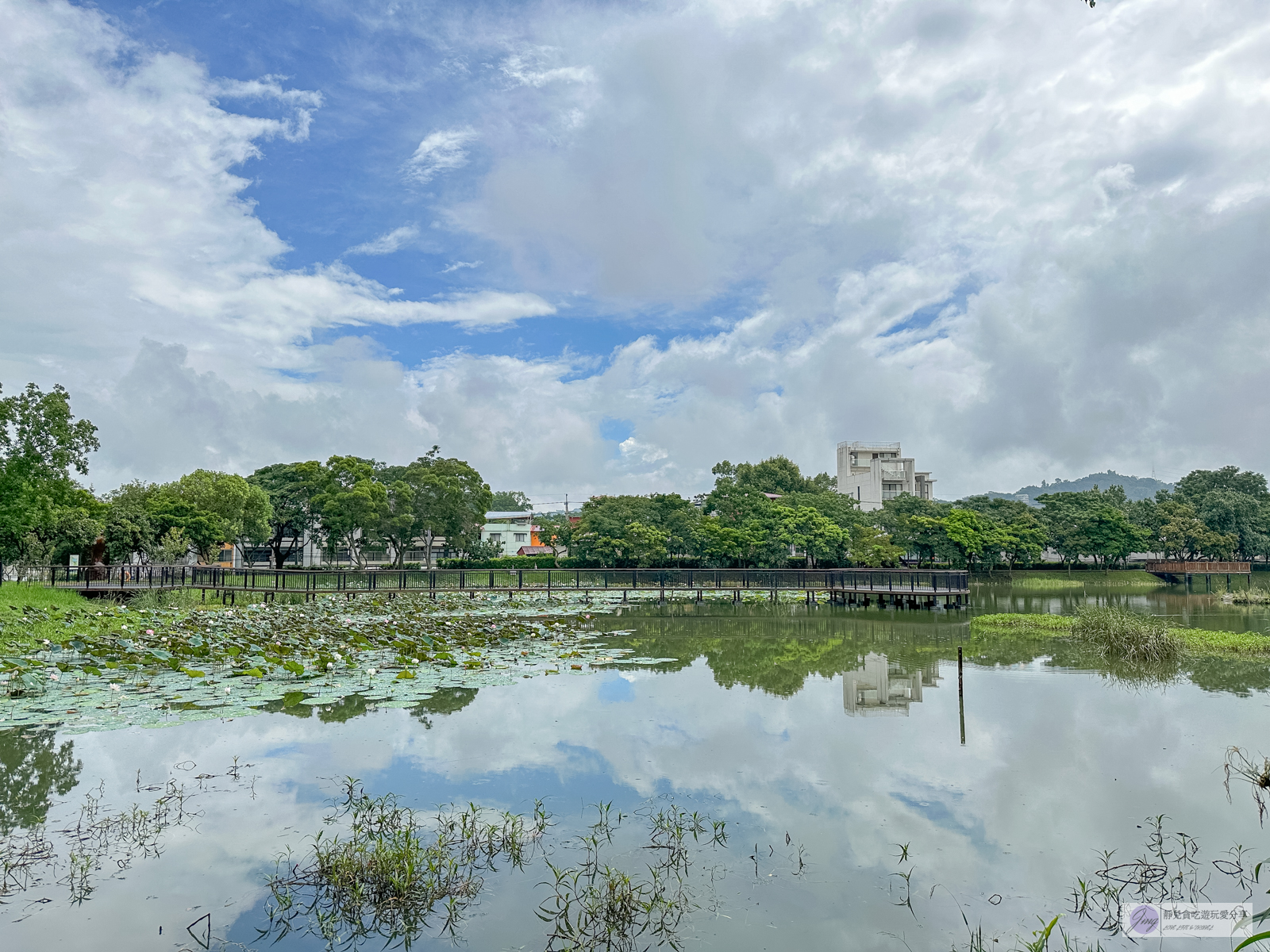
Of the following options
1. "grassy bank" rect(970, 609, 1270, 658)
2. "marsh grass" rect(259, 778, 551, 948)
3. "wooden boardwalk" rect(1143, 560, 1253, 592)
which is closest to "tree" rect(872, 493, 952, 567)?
"wooden boardwalk" rect(1143, 560, 1253, 592)

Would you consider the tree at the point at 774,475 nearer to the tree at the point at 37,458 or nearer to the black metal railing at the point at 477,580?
the black metal railing at the point at 477,580

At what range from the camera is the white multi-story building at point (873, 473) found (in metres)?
61.9

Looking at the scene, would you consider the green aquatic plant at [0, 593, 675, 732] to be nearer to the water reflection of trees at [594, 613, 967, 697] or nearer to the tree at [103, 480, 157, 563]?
the water reflection of trees at [594, 613, 967, 697]

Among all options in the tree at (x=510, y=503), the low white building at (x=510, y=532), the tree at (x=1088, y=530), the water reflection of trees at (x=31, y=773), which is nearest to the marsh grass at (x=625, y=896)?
the water reflection of trees at (x=31, y=773)

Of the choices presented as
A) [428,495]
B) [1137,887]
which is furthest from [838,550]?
[1137,887]

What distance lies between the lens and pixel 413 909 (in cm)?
475

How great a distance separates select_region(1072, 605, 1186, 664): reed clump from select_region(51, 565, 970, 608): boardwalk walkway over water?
29.2 feet

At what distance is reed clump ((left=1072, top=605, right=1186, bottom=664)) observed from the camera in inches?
573

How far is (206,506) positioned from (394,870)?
35226 mm

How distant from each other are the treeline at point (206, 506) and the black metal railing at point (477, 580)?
1717 mm

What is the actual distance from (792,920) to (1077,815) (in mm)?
3244

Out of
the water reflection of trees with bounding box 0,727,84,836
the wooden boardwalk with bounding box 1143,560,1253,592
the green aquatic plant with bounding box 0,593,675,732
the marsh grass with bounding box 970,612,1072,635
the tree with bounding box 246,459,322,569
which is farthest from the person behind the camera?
the tree with bounding box 246,459,322,569

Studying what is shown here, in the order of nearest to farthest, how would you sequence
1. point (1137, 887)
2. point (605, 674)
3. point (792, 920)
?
point (792, 920) < point (1137, 887) < point (605, 674)

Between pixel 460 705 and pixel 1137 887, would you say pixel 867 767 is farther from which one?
pixel 460 705
